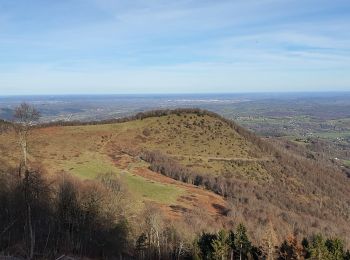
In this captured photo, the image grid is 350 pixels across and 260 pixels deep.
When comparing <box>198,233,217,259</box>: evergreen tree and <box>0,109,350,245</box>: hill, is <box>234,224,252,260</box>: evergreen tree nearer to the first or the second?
<box>198,233,217,259</box>: evergreen tree

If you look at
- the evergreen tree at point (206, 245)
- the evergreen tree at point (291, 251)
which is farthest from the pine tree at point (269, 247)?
the evergreen tree at point (206, 245)

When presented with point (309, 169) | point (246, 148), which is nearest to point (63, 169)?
point (246, 148)

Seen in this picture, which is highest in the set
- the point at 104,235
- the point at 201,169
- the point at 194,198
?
the point at 104,235

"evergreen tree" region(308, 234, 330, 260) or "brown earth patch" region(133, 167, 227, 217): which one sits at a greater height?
"evergreen tree" region(308, 234, 330, 260)

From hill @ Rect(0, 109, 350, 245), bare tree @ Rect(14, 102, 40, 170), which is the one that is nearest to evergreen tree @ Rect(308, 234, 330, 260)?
hill @ Rect(0, 109, 350, 245)

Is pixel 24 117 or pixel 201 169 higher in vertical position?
pixel 24 117

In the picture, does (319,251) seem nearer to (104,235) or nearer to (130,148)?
(104,235)

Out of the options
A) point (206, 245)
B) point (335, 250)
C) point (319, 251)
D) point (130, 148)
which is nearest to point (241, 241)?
point (206, 245)

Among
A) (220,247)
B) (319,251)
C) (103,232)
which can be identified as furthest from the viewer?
(103,232)

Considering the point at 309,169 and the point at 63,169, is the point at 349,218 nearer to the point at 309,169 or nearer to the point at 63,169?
the point at 309,169
